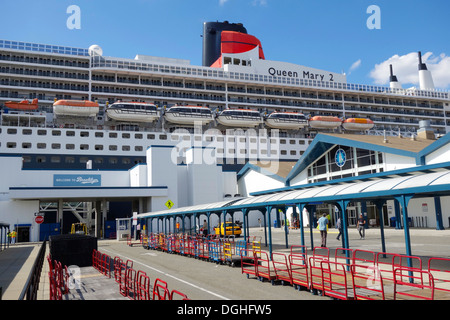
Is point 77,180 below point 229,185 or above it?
above

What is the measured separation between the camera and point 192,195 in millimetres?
42094

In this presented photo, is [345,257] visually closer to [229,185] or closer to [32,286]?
[32,286]

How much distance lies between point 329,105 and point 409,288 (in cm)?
6578

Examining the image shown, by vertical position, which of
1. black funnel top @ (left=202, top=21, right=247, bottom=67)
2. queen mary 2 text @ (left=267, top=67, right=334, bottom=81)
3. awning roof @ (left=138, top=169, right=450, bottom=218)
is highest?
black funnel top @ (left=202, top=21, right=247, bottom=67)

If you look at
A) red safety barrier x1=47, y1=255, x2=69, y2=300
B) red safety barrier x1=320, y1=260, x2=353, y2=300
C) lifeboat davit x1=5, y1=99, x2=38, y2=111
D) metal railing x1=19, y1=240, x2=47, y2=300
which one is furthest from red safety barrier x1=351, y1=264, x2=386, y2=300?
lifeboat davit x1=5, y1=99, x2=38, y2=111

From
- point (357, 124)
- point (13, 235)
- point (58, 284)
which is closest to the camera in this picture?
point (58, 284)

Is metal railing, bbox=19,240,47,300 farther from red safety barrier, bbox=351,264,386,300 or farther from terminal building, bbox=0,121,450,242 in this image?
terminal building, bbox=0,121,450,242

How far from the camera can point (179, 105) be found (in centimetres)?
6028

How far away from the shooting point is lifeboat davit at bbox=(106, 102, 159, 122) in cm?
5256

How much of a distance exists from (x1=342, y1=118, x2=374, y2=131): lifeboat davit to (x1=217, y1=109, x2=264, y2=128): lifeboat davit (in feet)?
54.1

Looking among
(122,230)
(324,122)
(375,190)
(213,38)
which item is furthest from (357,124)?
(375,190)

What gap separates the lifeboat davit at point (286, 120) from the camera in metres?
60.8

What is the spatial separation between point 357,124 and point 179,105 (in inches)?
1223
